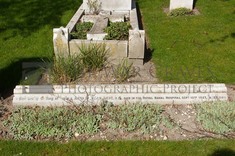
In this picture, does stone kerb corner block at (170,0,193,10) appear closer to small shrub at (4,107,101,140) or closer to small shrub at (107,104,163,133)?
small shrub at (107,104,163,133)

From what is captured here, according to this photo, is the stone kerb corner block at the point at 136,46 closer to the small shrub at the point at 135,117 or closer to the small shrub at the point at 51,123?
the small shrub at the point at 135,117

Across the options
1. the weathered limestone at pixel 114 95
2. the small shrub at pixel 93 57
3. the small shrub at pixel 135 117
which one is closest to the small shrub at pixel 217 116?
the weathered limestone at pixel 114 95

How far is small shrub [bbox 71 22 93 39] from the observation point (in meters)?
9.04

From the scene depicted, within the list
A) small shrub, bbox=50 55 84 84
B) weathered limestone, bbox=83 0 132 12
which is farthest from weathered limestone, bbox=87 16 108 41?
small shrub, bbox=50 55 84 84

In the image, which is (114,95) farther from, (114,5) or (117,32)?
(114,5)

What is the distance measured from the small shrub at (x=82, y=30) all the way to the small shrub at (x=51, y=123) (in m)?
3.41

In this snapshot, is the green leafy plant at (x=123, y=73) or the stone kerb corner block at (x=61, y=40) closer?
the green leafy plant at (x=123, y=73)

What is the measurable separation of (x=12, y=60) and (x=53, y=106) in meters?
2.78

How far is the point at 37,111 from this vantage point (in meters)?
6.20

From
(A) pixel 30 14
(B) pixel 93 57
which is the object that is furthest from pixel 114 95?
(A) pixel 30 14

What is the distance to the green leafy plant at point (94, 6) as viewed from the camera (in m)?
11.1

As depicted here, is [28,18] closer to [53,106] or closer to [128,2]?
[128,2]

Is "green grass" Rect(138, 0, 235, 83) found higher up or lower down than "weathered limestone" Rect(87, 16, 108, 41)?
lower down

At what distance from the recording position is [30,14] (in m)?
12.0
